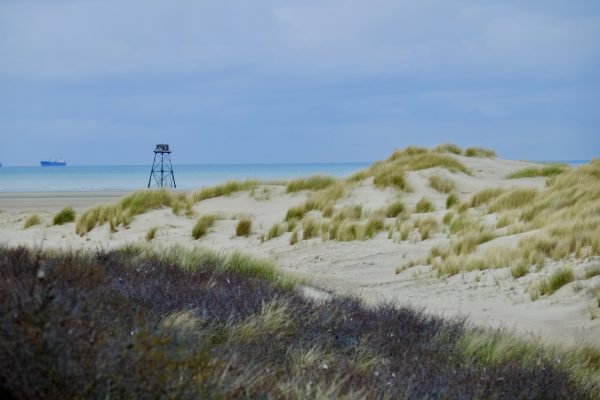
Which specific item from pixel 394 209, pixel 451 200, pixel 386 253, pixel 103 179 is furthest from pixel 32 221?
pixel 103 179

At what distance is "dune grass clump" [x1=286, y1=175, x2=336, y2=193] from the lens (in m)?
18.6

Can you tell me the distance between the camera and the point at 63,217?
17234mm

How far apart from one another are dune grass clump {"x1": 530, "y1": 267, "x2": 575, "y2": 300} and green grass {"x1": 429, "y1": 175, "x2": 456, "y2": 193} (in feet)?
29.7

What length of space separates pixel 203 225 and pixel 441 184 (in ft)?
20.3

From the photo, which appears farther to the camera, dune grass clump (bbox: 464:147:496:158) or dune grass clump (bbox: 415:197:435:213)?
dune grass clump (bbox: 464:147:496:158)

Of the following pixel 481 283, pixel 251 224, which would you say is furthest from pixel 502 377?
pixel 251 224

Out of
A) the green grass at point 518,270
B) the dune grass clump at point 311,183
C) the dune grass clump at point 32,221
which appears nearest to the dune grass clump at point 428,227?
the green grass at point 518,270

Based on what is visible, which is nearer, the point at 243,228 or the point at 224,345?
the point at 224,345

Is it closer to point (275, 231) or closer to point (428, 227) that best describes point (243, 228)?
point (275, 231)

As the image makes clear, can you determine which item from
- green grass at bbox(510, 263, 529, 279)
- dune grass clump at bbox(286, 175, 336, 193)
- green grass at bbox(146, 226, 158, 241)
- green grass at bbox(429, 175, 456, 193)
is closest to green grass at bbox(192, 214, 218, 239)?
green grass at bbox(146, 226, 158, 241)

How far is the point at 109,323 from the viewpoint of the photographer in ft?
11.4

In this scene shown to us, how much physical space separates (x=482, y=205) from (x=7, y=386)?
13331mm

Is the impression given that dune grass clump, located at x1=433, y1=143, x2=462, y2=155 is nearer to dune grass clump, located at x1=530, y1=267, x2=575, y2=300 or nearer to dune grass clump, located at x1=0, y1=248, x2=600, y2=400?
dune grass clump, located at x1=530, y1=267, x2=575, y2=300

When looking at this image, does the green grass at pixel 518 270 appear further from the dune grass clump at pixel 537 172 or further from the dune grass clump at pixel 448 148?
the dune grass clump at pixel 448 148
